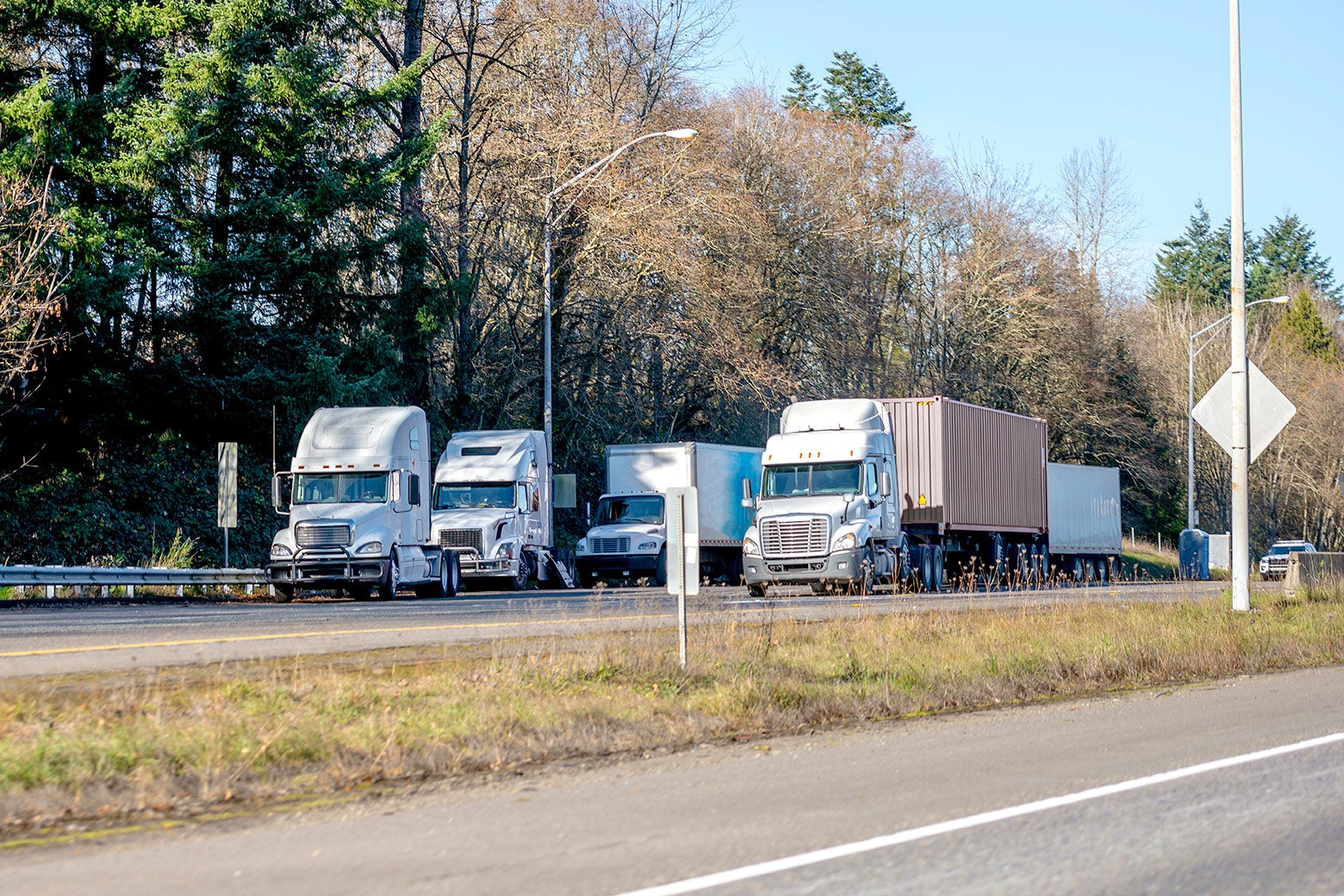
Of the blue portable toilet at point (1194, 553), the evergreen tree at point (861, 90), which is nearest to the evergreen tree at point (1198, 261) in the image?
the evergreen tree at point (861, 90)

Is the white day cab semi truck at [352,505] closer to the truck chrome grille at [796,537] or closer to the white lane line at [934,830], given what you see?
the truck chrome grille at [796,537]

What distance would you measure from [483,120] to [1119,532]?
2666cm

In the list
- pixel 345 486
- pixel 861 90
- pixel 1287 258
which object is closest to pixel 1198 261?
pixel 1287 258

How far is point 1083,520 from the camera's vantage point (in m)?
48.5

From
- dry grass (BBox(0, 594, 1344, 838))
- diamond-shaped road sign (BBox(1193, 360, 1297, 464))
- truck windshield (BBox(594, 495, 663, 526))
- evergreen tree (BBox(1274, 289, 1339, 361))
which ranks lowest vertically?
dry grass (BBox(0, 594, 1344, 838))

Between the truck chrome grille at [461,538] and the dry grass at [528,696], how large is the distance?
1628 centimetres

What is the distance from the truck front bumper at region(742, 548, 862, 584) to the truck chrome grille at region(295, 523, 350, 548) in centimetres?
820

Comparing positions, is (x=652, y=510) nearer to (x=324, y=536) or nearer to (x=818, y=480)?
(x=818, y=480)

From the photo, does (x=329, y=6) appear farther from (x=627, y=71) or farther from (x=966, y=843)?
(x=966, y=843)

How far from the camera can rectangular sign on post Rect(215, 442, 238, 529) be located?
29.8m

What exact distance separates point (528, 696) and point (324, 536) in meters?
17.8

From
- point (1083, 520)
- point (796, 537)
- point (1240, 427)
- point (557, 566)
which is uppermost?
point (1240, 427)

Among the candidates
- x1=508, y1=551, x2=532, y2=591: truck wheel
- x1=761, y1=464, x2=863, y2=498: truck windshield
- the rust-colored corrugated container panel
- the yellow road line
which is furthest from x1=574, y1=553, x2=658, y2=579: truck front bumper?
the yellow road line

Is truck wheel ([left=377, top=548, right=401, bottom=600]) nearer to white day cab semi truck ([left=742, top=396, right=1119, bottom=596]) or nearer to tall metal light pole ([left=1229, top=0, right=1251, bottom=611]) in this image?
white day cab semi truck ([left=742, top=396, right=1119, bottom=596])
